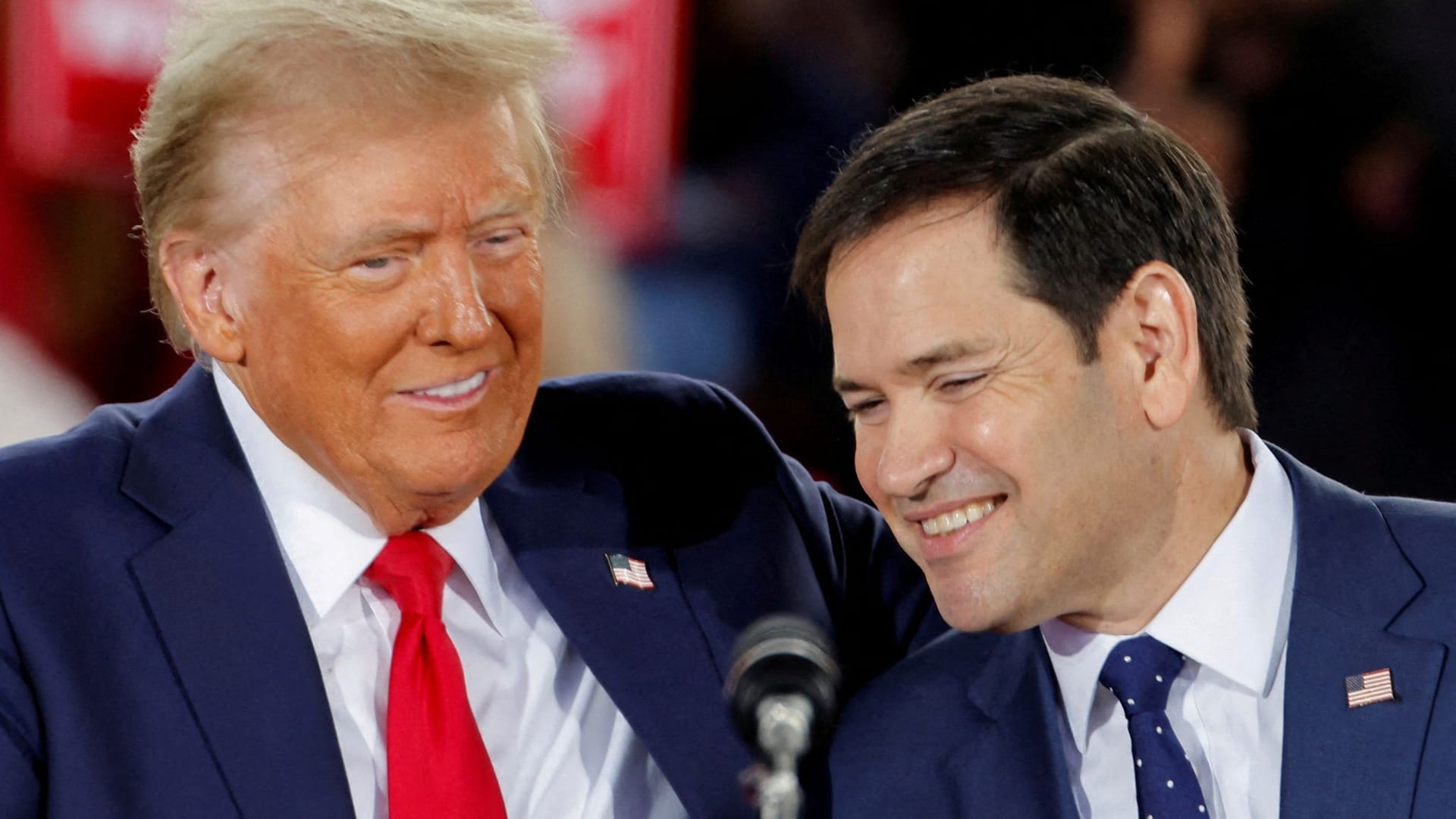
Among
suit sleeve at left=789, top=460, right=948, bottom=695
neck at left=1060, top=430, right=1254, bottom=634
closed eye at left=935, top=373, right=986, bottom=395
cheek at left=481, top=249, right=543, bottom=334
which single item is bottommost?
suit sleeve at left=789, top=460, right=948, bottom=695

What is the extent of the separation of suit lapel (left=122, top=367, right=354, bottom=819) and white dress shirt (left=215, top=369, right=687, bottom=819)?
0.07 m

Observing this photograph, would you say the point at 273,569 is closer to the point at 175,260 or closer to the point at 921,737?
the point at 175,260

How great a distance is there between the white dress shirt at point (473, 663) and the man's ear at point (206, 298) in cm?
10

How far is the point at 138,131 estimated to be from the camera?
2531 millimetres

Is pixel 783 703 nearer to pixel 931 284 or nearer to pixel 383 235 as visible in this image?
pixel 931 284

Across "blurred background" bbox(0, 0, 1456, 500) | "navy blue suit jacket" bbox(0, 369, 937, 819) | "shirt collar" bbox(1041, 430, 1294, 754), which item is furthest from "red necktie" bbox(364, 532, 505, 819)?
"blurred background" bbox(0, 0, 1456, 500)

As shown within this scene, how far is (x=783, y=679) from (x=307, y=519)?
868 millimetres

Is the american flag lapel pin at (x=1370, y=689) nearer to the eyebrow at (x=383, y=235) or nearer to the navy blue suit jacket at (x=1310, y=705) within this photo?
the navy blue suit jacket at (x=1310, y=705)

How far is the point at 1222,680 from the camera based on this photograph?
2.35 meters

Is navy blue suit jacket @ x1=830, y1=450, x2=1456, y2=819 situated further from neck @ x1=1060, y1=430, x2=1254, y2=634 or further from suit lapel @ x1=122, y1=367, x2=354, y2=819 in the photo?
suit lapel @ x1=122, y1=367, x2=354, y2=819

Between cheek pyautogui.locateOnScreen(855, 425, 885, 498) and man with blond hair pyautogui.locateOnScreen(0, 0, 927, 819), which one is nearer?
man with blond hair pyautogui.locateOnScreen(0, 0, 927, 819)

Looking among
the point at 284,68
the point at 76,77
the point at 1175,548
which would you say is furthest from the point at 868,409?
the point at 76,77

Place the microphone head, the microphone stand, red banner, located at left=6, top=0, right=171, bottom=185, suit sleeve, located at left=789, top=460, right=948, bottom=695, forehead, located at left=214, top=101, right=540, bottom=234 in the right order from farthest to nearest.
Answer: red banner, located at left=6, top=0, right=171, bottom=185 < suit sleeve, located at left=789, top=460, right=948, bottom=695 < forehead, located at left=214, top=101, right=540, bottom=234 < the microphone head < the microphone stand

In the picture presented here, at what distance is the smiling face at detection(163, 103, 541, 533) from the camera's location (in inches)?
90.9
